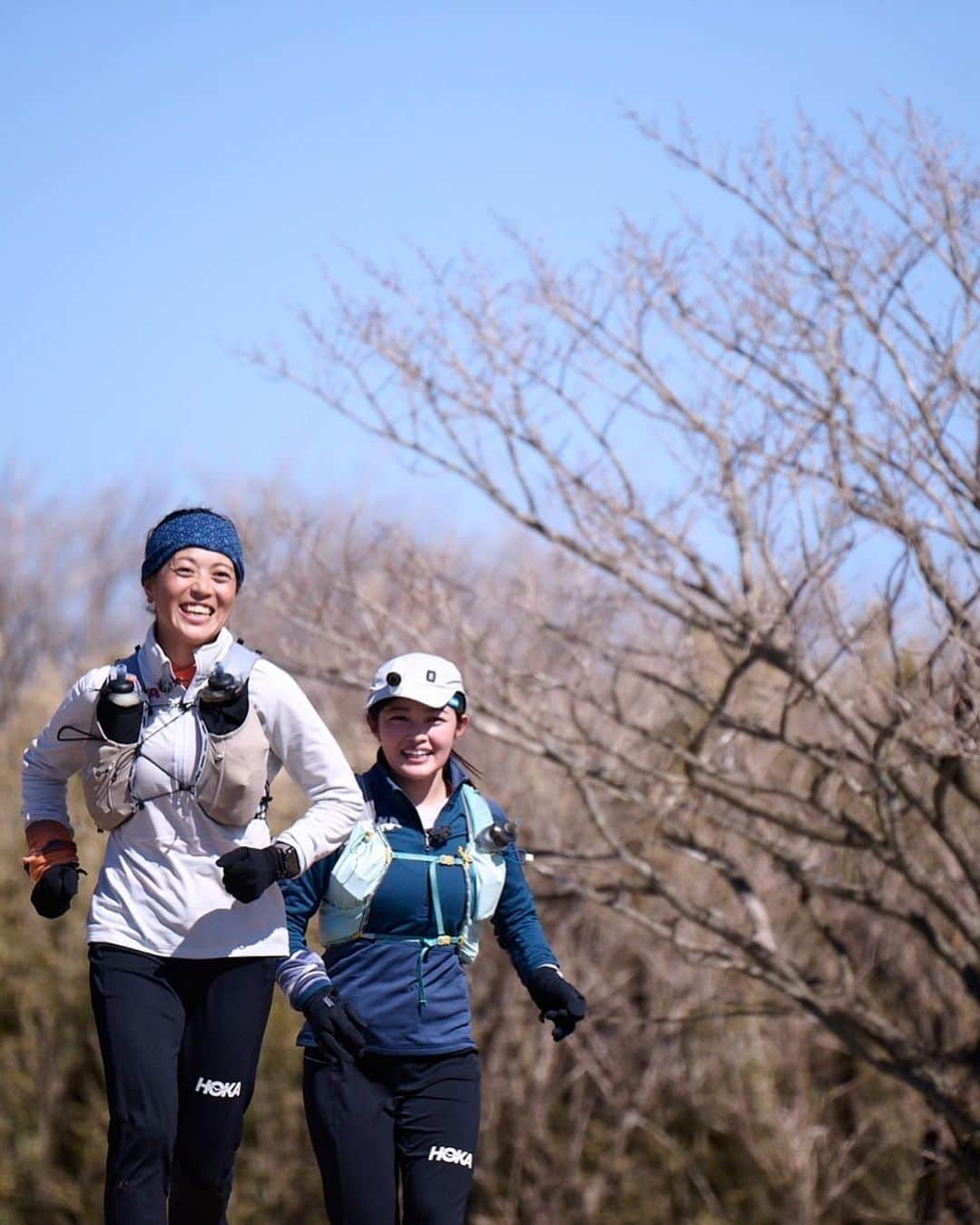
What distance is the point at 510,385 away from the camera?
911 centimetres

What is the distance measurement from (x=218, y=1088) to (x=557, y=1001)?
0.73 meters

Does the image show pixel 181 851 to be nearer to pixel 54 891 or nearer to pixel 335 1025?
pixel 54 891

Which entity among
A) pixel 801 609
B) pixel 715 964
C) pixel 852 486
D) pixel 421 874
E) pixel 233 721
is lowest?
pixel 715 964

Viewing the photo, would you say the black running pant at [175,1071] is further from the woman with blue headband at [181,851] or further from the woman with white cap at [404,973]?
the woman with white cap at [404,973]

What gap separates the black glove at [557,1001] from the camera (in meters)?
3.75

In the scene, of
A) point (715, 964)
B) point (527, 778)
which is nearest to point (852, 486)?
point (715, 964)

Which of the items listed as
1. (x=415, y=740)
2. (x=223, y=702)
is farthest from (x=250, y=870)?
(x=415, y=740)

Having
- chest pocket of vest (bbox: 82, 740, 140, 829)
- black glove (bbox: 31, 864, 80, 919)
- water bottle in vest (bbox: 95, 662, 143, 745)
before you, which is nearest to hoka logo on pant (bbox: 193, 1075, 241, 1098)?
black glove (bbox: 31, 864, 80, 919)

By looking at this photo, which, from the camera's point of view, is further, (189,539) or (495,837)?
(495,837)

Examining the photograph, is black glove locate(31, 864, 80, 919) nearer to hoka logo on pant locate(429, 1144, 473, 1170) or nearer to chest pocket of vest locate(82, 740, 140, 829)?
chest pocket of vest locate(82, 740, 140, 829)

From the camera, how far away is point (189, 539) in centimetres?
370

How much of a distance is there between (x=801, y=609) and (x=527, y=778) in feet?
21.4

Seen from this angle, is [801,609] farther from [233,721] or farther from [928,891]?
[233,721]

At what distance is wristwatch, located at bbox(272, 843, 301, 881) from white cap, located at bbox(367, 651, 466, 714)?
471 millimetres
